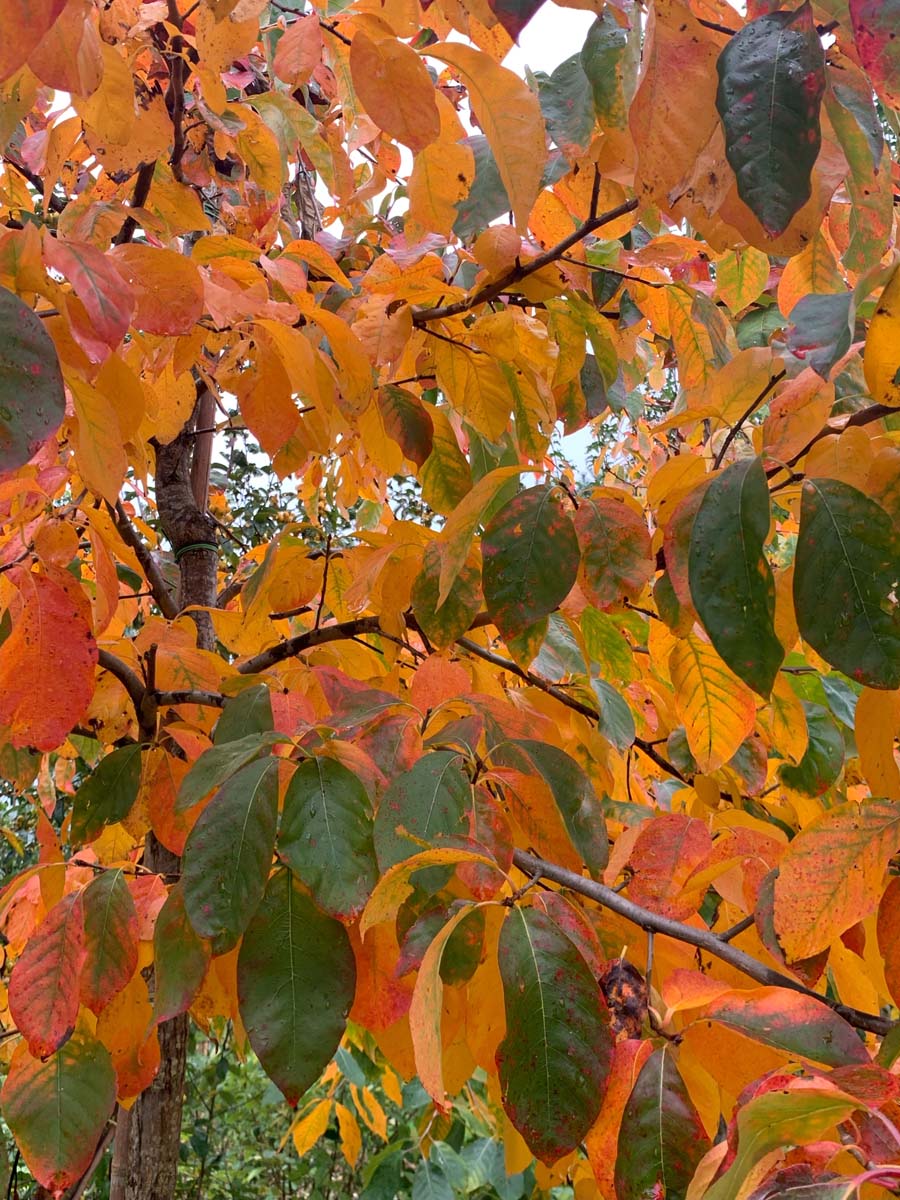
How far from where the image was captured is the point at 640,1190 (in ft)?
1.52

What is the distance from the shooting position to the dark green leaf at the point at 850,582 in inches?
21.7

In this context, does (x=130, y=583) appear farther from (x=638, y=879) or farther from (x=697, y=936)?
(x=697, y=936)

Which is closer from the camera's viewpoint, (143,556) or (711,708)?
(711,708)

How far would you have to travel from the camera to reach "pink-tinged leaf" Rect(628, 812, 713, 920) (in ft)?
2.43

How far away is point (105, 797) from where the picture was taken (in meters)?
0.91

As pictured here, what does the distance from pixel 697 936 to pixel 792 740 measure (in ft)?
1.53

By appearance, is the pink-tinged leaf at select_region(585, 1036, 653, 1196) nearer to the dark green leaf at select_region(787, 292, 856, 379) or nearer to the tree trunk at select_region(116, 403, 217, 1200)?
the dark green leaf at select_region(787, 292, 856, 379)

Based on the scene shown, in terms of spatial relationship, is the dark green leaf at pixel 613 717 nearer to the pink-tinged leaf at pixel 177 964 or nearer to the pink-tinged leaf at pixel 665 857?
the pink-tinged leaf at pixel 665 857

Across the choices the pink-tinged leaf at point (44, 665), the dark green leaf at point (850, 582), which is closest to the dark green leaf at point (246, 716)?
the pink-tinged leaf at point (44, 665)

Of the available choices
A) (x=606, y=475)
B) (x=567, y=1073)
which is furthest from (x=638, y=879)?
(x=606, y=475)

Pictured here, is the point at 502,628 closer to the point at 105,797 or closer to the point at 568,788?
the point at 568,788

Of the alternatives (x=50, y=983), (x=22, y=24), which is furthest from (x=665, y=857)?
(x=22, y=24)

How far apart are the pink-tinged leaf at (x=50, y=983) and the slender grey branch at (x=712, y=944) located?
339 mm

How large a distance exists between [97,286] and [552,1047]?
1.66 feet
